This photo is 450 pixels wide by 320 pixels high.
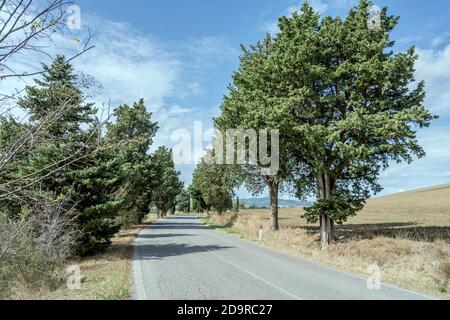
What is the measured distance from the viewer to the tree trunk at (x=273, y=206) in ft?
109

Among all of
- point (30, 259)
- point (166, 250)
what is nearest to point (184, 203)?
point (166, 250)

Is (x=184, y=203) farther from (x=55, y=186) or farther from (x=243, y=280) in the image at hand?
(x=243, y=280)

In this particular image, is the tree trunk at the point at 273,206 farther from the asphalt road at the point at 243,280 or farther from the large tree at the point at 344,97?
the asphalt road at the point at 243,280

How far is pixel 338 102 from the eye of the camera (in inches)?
907

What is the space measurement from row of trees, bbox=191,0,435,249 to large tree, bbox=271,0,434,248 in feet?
0.17

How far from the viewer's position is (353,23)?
2267cm

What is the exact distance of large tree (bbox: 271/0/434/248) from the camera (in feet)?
A: 66.9

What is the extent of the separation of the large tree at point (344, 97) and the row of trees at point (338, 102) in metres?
0.05

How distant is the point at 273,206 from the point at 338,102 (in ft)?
44.0

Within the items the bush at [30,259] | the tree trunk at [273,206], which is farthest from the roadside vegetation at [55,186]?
the tree trunk at [273,206]

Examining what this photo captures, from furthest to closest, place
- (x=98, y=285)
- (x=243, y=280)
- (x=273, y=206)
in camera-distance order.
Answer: (x=273, y=206) → (x=243, y=280) → (x=98, y=285)
